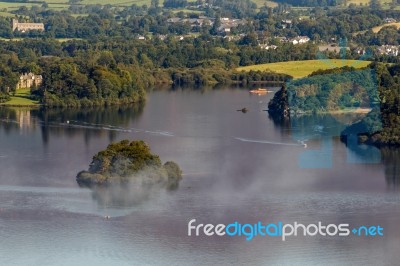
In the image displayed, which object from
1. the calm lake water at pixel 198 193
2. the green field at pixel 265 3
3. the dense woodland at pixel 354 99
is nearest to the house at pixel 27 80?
the calm lake water at pixel 198 193

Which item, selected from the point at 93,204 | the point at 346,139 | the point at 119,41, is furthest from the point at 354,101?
the point at 119,41

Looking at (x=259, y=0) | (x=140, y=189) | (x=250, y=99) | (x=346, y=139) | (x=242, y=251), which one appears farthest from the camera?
(x=259, y=0)

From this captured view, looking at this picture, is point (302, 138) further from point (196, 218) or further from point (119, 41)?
point (119, 41)

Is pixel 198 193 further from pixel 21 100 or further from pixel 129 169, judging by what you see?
pixel 21 100

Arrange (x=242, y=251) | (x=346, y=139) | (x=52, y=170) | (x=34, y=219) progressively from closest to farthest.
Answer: (x=242, y=251) < (x=34, y=219) < (x=52, y=170) < (x=346, y=139)

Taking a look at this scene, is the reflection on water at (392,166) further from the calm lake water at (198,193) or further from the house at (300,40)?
the house at (300,40)

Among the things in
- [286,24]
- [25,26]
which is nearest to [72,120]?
[25,26]
